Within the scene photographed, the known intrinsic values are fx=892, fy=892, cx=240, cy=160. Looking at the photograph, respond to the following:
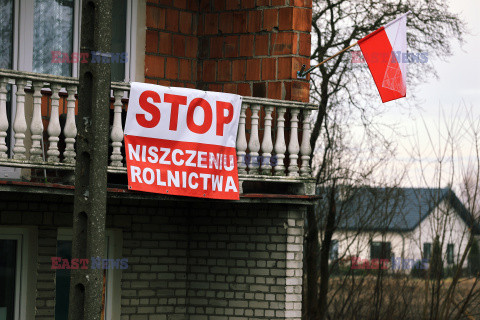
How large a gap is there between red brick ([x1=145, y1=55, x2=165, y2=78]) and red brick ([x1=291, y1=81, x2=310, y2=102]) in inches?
69.1

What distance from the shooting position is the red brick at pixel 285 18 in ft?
36.9

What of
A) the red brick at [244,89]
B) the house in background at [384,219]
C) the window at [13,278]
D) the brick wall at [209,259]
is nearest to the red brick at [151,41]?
the red brick at [244,89]

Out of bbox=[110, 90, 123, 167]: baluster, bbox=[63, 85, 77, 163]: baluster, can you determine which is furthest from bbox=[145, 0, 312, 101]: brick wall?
bbox=[63, 85, 77, 163]: baluster

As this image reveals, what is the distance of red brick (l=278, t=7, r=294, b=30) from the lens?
11242 millimetres

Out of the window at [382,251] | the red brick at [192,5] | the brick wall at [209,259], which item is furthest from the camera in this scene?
the window at [382,251]

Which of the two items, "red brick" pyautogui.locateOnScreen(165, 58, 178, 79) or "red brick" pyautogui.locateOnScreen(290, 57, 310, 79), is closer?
"red brick" pyautogui.locateOnScreen(290, 57, 310, 79)

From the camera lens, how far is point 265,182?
11195mm

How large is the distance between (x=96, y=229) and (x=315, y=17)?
557 inches

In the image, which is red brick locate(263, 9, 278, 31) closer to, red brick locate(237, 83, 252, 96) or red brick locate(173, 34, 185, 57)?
red brick locate(237, 83, 252, 96)

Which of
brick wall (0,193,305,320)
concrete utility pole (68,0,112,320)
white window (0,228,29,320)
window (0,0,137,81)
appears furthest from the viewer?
brick wall (0,193,305,320)

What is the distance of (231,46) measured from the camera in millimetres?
11773

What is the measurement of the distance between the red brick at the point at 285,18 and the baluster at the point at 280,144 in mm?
1198

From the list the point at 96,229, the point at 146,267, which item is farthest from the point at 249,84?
the point at 96,229

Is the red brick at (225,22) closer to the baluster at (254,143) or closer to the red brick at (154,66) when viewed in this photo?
the red brick at (154,66)
